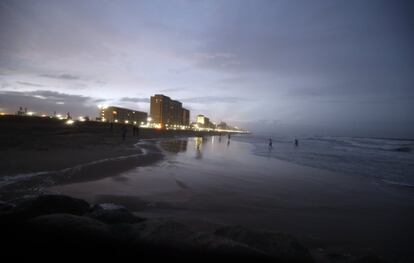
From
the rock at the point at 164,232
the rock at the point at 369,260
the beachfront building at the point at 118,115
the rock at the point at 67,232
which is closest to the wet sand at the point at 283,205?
the rock at the point at 369,260

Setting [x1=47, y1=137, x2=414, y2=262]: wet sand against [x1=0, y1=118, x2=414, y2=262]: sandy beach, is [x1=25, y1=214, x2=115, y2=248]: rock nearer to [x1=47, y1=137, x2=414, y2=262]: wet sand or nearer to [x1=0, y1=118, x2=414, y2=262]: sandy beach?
[x1=0, y1=118, x2=414, y2=262]: sandy beach

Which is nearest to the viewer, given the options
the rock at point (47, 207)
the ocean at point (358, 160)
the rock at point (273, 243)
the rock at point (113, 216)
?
the rock at point (273, 243)

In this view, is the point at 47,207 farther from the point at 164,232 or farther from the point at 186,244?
the point at 186,244

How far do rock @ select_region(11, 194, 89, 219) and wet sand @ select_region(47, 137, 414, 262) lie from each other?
1.91m

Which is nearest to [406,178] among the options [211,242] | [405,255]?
[405,255]

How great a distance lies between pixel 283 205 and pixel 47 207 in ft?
23.4

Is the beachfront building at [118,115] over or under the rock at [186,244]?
over

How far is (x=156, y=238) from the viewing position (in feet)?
16.1

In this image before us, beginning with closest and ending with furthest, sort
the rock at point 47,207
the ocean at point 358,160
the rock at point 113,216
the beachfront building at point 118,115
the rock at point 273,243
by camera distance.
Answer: the rock at point 273,243
the rock at point 47,207
the rock at point 113,216
the ocean at point 358,160
the beachfront building at point 118,115

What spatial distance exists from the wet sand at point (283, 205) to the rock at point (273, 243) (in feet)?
3.01

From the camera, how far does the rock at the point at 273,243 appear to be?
472cm

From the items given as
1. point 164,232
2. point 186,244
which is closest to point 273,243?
point 186,244

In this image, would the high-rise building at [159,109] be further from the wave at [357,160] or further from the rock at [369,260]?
the rock at [369,260]

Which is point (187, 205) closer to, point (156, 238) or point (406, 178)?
point (156, 238)
